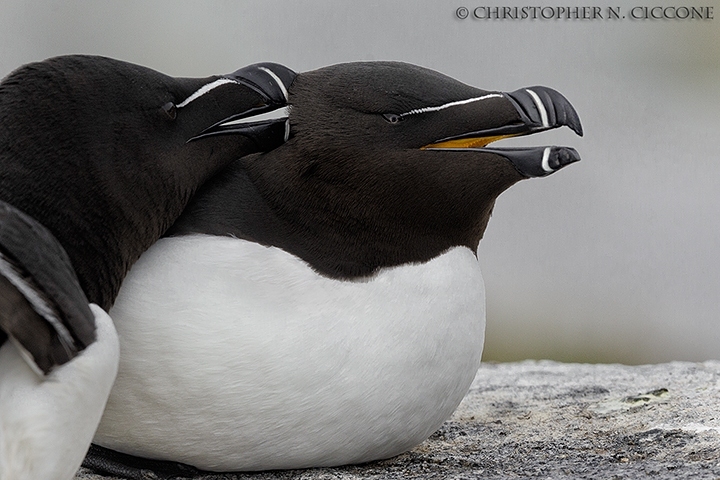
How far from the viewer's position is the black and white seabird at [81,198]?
2953 millimetres

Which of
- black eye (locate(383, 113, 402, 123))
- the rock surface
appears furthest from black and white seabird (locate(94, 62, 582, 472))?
the rock surface

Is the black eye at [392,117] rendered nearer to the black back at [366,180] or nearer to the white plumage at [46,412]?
the black back at [366,180]

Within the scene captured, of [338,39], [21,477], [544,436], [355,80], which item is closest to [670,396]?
[544,436]

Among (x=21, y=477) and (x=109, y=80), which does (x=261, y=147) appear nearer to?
(x=109, y=80)

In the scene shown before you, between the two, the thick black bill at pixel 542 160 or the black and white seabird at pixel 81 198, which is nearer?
the black and white seabird at pixel 81 198

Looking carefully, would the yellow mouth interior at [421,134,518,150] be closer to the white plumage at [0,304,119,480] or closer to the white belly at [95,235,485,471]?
Answer: the white belly at [95,235,485,471]

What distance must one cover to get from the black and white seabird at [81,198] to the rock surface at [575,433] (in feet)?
2.78

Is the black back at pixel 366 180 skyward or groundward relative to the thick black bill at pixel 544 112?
groundward

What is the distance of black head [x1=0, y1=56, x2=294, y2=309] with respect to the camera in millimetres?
3396

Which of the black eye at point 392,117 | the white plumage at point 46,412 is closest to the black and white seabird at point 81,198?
the white plumage at point 46,412

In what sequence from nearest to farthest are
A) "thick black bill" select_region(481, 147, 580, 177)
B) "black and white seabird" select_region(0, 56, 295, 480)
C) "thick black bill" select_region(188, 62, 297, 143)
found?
1. "black and white seabird" select_region(0, 56, 295, 480)
2. "thick black bill" select_region(481, 147, 580, 177)
3. "thick black bill" select_region(188, 62, 297, 143)

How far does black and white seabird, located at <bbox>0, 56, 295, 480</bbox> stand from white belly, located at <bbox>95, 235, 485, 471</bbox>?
0.64ft

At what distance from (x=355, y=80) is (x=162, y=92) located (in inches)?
25.2

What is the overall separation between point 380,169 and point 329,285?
42 cm
